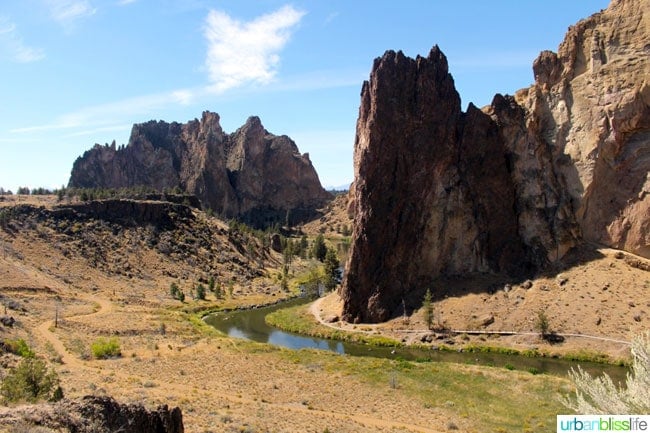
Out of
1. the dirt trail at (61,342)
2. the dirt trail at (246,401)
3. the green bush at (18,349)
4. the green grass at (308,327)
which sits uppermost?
the green bush at (18,349)

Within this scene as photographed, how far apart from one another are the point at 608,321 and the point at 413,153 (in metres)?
38.5

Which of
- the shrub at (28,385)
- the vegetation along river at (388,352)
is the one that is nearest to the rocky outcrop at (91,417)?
the shrub at (28,385)

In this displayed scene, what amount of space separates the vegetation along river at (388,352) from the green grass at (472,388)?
14.9 feet

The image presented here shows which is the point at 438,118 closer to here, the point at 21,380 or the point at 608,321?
the point at 608,321

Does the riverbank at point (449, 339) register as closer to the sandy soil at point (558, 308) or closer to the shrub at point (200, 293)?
the sandy soil at point (558, 308)

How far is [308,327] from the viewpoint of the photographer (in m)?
79.2

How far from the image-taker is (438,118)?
88500 mm

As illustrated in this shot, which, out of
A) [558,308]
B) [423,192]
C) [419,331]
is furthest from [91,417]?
[423,192]

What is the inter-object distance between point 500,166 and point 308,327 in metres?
41.3

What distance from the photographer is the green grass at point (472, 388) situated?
3881 centimetres

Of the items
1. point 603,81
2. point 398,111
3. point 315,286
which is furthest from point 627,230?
point 315,286

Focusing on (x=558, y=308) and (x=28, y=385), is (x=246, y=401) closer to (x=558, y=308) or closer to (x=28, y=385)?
(x=28, y=385)

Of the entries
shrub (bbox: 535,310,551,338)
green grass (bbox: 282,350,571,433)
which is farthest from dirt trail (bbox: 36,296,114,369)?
shrub (bbox: 535,310,551,338)

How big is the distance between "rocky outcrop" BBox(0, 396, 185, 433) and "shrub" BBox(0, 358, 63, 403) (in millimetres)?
8169
